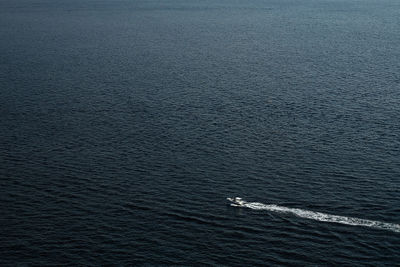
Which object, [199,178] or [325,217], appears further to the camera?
[199,178]

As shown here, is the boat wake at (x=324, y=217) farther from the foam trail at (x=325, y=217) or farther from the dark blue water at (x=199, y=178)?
the dark blue water at (x=199, y=178)

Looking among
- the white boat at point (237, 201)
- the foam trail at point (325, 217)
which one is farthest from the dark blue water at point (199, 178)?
the white boat at point (237, 201)

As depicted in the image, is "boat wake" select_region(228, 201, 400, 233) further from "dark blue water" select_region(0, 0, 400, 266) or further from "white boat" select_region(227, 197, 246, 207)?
"white boat" select_region(227, 197, 246, 207)

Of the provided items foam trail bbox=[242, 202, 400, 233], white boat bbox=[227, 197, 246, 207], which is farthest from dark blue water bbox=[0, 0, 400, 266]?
white boat bbox=[227, 197, 246, 207]

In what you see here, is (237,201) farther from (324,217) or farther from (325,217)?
(325,217)

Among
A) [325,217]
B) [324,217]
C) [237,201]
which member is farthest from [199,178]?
[325,217]

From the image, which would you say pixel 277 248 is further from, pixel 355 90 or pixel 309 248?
pixel 355 90

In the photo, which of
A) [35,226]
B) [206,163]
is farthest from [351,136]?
[35,226]
